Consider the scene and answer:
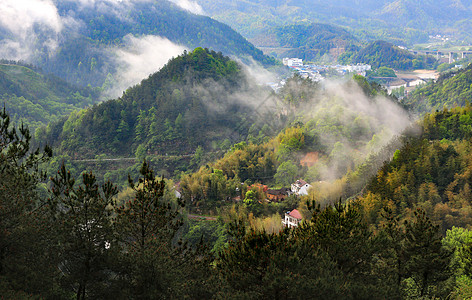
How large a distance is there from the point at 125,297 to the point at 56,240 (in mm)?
3326

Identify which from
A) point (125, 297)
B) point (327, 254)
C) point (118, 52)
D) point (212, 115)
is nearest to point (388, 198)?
point (327, 254)

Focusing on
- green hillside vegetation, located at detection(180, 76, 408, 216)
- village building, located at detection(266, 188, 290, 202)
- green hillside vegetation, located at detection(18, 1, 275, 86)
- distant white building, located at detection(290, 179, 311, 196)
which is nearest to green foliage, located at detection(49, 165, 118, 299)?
green hillside vegetation, located at detection(180, 76, 408, 216)

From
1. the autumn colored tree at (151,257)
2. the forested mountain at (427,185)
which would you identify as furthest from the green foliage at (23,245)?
the forested mountain at (427,185)

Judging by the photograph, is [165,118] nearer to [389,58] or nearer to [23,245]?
[23,245]

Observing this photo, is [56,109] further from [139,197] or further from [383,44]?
[383,44]

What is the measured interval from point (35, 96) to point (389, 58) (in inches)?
5508

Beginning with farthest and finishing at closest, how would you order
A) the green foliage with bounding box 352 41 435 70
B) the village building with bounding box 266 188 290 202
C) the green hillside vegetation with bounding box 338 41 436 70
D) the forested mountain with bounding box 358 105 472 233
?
the green hillside vegetation with bounding box 338 41 436 70, the green foliage with bounding box 352 41 435 70, the village building with bounding box 266 188 290 202, the forested mountain with bounding box 358 105 472 233

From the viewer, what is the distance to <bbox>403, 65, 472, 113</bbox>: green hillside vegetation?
88500mm

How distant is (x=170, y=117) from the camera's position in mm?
75938

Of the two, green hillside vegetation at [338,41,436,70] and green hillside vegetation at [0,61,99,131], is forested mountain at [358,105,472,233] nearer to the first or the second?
green hillside vegetation at [0,61,99,131]

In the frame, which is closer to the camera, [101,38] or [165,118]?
[165,118]

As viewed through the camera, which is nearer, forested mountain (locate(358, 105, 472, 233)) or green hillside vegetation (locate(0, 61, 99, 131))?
forested mountain (locate(358, 105, 472, 233))

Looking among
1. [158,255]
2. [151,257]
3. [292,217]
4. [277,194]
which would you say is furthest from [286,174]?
[151,257]

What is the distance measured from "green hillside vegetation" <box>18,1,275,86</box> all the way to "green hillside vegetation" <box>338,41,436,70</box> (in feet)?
159
